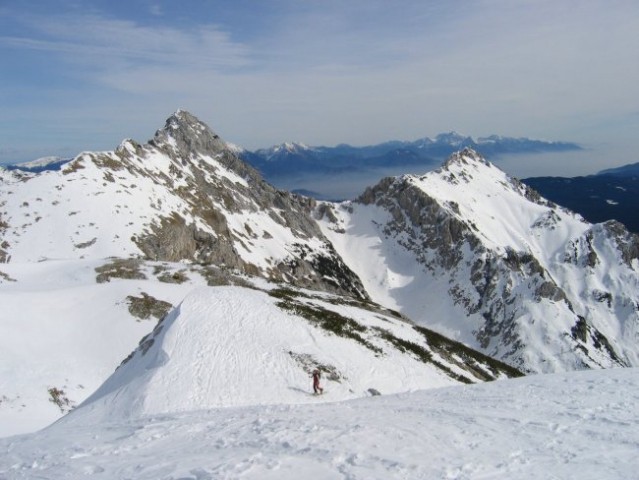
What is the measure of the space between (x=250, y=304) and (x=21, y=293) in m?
24.8

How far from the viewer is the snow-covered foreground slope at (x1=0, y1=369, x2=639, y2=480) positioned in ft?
48.1

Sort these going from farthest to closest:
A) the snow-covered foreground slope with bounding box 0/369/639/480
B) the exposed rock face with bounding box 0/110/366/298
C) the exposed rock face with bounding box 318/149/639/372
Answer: the exposed rock face with bounding box 318/149/639/372
the exposed rock face with bounding box 0/110/366/298
the snow-covered foreground slope with bounding box 0/369/639/480

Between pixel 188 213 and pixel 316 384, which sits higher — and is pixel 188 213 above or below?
above

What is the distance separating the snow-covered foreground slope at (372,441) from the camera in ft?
48.1

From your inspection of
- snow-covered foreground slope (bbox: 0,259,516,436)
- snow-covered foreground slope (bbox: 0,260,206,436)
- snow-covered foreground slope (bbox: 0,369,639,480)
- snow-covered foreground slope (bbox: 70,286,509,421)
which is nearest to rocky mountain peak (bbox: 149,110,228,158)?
snow-covered foreground slope (bbox: 0,260,206,436)

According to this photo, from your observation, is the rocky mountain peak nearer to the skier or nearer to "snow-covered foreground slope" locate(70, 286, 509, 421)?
"snow-covered foreground slope" locate(70, 286, 509, 421)

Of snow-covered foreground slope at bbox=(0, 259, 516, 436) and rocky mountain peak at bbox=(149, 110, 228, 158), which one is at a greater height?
rocky mountain peak at bbox=(149, 110, 228, 158)

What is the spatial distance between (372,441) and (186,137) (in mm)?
174364

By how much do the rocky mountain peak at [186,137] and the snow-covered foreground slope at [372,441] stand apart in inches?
5750

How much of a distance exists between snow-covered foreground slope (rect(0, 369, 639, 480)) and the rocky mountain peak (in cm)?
14605

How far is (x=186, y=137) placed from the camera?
179 meters

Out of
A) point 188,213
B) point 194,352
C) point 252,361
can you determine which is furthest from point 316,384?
point 188,213

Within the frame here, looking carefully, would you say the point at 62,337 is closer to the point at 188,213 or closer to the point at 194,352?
the point at 194,352

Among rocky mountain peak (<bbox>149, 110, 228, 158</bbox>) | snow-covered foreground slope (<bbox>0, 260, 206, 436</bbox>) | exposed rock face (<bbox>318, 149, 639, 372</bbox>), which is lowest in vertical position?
exposed rock face (<bbox>318, 149, 639, 372</bbox>)
